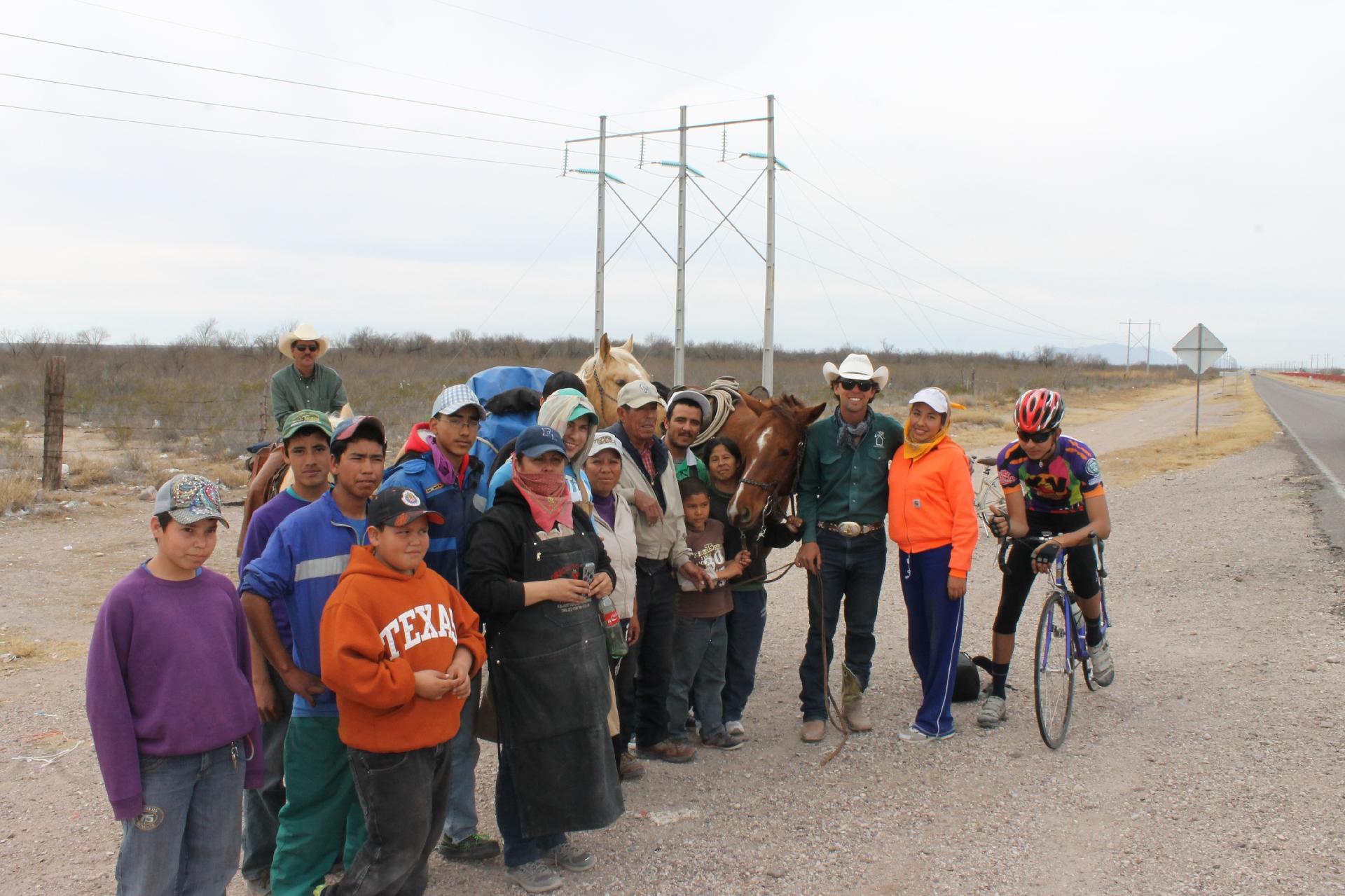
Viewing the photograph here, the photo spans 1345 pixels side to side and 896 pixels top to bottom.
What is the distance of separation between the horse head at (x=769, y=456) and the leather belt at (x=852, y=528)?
0.38 meters

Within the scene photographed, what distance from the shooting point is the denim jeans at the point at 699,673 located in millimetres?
5051

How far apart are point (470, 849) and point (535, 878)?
42 cm

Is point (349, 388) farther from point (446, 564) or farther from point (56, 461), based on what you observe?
point (446, 564)

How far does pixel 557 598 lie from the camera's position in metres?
3.41

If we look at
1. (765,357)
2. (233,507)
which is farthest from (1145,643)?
(765,357)

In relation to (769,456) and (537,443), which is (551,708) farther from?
(769,456)

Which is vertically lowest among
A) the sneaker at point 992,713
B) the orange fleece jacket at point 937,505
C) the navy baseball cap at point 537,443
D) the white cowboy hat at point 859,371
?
the sneaker at point 992,713

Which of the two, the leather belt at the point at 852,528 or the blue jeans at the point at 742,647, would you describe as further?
the blue jeans at the point at 742,647

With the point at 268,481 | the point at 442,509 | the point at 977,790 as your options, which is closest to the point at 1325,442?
the point at 977,790

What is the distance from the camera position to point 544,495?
140 inches

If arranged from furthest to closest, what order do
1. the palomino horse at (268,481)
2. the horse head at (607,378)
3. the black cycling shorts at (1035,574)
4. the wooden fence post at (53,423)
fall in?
the wooden fence post at (53,423), the horse head at (607,378), the black cycling shorts at (1035,574), the palomino horse at (268,481)

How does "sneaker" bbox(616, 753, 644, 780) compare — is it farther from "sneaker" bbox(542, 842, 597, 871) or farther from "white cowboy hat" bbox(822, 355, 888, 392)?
"white cowboy hat" bbox(822, 355, 888, 392)

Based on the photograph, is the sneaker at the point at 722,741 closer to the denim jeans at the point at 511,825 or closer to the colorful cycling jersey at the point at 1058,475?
the denim jeans at the point at 511,825

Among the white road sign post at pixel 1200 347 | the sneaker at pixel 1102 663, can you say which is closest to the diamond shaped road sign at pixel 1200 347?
the white road sign post at pixel 1200 347
